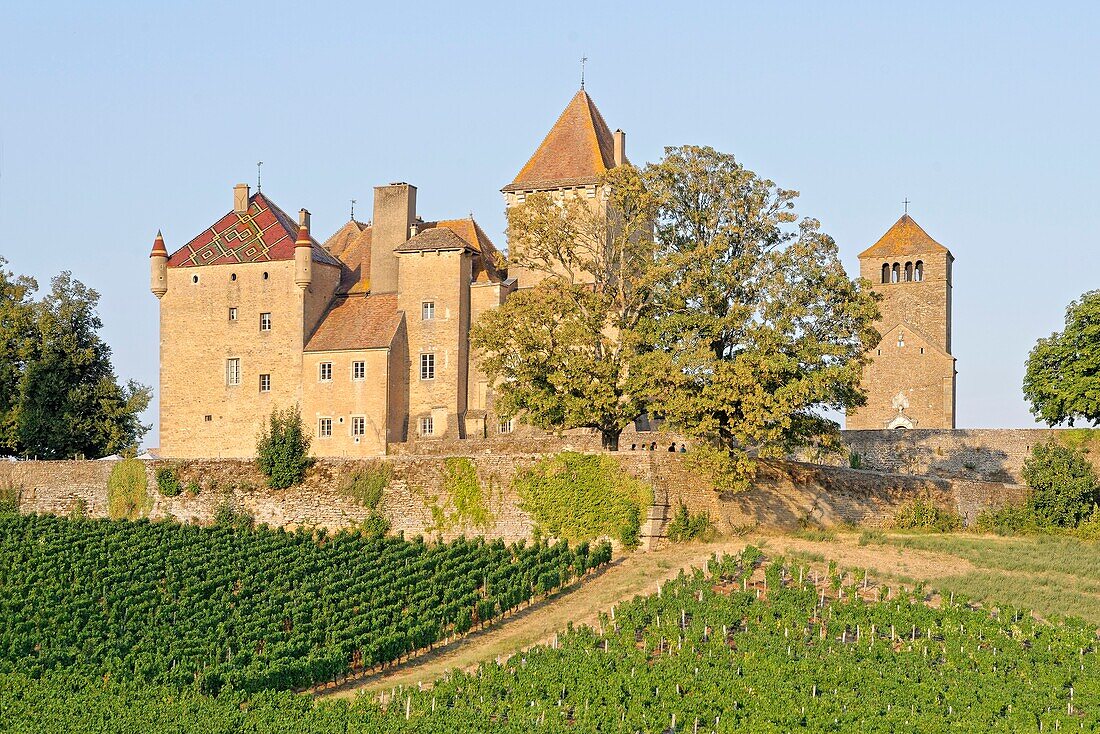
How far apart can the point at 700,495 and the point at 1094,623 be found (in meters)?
9.69

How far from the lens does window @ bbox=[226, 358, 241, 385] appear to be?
48.9 m

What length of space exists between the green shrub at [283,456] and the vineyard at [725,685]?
13082 mm

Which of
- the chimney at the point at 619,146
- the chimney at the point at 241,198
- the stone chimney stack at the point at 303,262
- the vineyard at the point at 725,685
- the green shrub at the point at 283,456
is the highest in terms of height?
the chimney at the point at 619,146

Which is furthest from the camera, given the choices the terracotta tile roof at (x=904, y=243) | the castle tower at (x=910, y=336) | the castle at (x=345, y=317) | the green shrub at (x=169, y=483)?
the terracotta tile roof at (x=904, y=243)

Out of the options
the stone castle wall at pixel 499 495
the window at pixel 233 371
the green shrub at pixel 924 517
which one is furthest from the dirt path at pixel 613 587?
the window at pixel 233 371

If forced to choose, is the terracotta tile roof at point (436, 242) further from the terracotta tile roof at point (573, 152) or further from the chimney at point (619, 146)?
the chimney at point (619, 146)

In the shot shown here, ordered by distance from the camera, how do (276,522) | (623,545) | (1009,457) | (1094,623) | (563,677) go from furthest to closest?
(1009,457), (276,522), (623,545), (1094,623), (563,677)

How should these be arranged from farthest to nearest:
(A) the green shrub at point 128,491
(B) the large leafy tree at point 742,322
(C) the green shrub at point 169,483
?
(A) the green shrub at point 128,491 → (C) the green shrub at point 169,483 → (B) the large leafy tree at point 742,322

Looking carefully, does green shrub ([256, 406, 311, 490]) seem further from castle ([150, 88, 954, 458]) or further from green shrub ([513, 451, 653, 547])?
green shrub ([513, 451, 653, 547])

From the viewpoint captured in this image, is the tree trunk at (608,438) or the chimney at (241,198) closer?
the tree trunk at (608,438)

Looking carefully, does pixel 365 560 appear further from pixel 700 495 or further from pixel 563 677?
pixel 563 677

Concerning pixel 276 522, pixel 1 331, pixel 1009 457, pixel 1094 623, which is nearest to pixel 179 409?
pixel 1 331

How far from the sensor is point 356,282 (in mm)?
50469

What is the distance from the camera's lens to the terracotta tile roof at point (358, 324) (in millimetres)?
47094
